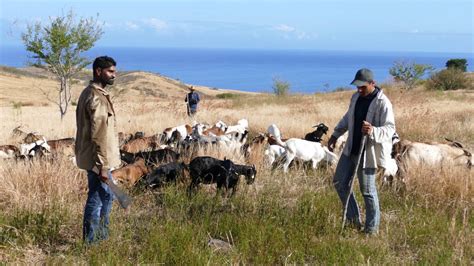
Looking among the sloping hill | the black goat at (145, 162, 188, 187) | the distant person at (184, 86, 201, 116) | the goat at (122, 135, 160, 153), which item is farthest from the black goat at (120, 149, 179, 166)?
the sloping hill

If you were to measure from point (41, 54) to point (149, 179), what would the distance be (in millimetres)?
14663

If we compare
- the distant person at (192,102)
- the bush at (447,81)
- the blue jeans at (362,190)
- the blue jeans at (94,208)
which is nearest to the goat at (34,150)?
the blue jeans at (94,208)

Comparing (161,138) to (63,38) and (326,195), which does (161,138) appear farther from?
(63,38)

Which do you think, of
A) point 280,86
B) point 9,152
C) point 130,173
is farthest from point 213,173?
point 280,86

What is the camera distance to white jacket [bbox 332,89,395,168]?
6.25m

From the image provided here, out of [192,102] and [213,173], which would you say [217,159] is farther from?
[192,102]

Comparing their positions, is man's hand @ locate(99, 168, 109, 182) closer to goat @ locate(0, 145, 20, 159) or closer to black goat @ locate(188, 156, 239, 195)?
black goat @ locate(188, 156, 239, 195)

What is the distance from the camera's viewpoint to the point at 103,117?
5.68 meters

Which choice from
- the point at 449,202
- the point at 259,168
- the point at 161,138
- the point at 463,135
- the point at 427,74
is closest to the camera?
the point at 449,202

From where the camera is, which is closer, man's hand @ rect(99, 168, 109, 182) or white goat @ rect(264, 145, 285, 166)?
man's hand @ rect(99, 168, 109, 182)

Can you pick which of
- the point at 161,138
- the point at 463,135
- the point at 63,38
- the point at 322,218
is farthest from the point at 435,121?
the point at 63,38

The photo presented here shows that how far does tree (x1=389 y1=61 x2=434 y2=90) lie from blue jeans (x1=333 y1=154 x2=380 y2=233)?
40.7 meters

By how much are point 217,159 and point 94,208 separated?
3405 millimetres

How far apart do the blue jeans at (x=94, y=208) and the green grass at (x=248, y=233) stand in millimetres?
135
